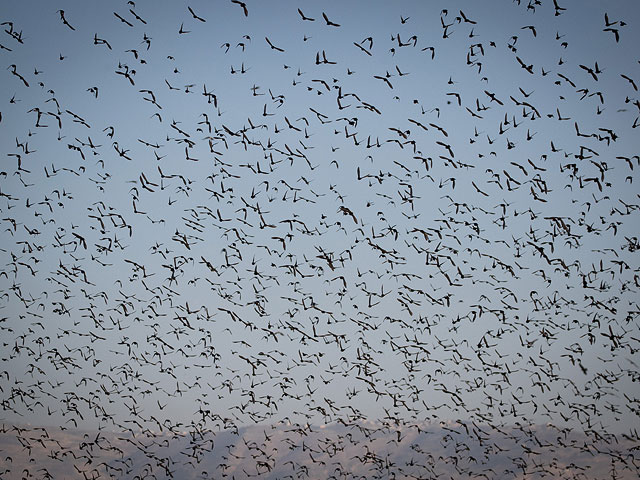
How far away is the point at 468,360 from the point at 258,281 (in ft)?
43.7

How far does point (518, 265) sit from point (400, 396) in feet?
36.1

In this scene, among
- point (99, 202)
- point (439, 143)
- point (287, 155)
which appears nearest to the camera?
point (439, 143)

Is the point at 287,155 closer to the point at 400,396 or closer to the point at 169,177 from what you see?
the point at 169,177

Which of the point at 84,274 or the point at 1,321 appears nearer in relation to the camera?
the point at 84,274

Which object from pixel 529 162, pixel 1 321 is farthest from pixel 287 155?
pixel 1 321

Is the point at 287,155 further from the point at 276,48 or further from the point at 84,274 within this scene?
the point at 84,274

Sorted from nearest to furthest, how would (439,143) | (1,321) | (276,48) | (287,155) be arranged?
(276,48) < (439,143) < (287,155) < (1,321)

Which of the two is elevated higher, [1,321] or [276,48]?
[276,48]

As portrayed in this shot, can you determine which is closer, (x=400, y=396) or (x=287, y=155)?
(x=287, y=155)

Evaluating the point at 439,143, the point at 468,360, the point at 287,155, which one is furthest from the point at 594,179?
the point at 468,360

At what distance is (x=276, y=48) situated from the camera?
733 inches

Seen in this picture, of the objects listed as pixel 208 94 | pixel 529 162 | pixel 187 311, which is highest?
pixel 208 94

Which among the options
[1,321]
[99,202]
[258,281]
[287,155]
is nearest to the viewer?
[287,155]

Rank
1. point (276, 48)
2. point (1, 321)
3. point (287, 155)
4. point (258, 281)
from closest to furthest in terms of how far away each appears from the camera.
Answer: point (276, 48), point (287, 155), point (258, 281), point (1, 321)
